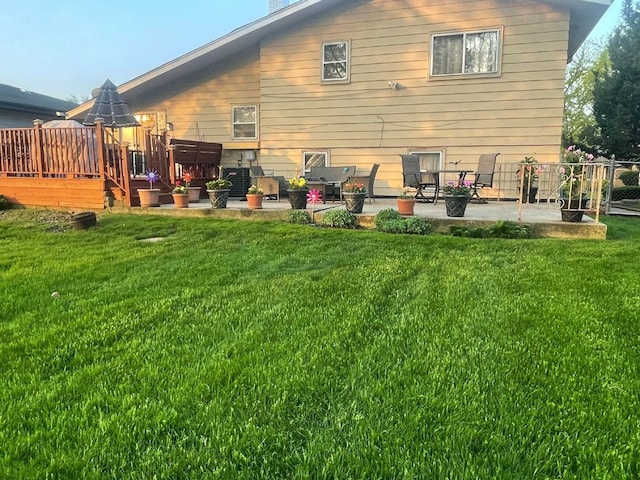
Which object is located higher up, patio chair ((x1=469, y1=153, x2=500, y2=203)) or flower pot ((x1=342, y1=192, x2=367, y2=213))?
patio chair ((x1=469, y1=153, x2=500, y2=203))

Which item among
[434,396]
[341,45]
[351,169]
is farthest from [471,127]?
[434,396]

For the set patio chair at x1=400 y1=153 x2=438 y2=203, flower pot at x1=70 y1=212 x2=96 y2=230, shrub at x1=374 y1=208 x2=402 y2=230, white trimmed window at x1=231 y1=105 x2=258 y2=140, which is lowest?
flower pot at x1=70 y1=212 x2=96 y2=230

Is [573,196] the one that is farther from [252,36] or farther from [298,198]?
[252,36]

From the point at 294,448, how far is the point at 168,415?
0.54 meters

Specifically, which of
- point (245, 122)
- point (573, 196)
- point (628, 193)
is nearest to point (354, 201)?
point (573, 196)

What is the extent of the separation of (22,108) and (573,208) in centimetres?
1834

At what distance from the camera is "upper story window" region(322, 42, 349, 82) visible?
1002 cm

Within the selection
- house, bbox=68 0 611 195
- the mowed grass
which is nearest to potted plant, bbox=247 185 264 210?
the mowed grass

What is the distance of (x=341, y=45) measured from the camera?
10.0 meters

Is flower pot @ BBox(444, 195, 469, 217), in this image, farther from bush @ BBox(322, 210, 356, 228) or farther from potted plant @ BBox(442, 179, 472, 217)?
bush @ BBox(322, 210, 356, 228)

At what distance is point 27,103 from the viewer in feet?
55.7

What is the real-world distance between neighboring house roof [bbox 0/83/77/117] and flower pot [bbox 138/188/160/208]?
9.88 m

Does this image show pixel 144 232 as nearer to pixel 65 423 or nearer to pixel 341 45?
pixel 65 423

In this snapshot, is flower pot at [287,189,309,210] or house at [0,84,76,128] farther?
house at [0,84,76,128]
